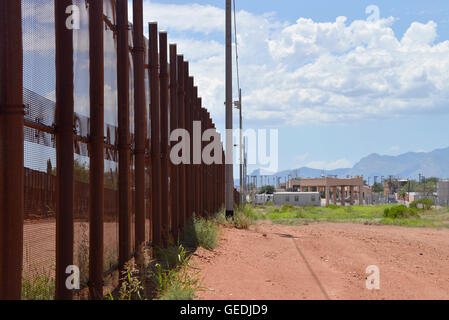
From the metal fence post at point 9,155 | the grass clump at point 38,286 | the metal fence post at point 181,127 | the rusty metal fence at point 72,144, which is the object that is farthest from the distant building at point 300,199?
the metal fence post at point 9,155

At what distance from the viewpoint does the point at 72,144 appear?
241 inches

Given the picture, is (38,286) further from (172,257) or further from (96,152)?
(172,257)

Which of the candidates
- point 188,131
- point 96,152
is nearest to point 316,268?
point 96,152

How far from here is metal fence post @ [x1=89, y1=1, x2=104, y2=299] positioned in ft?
23.0

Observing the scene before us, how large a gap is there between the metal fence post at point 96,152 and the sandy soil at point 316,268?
4.35 ft

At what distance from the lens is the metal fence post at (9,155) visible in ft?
15.5

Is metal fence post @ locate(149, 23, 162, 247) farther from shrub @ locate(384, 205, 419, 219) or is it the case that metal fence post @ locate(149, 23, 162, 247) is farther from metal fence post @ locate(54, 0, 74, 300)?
shrub @ locate(384, 205, 419, 219)

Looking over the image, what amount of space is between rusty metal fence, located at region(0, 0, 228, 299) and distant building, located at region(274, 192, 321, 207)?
8816 centimetres

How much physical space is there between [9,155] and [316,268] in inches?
269
